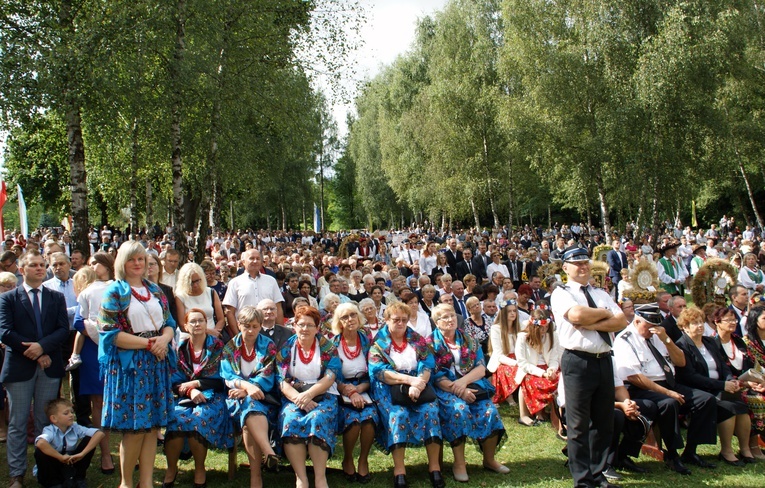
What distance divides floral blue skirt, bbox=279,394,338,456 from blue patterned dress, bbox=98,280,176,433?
904mm

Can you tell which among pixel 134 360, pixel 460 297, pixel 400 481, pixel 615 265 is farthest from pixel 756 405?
pixel 615 265

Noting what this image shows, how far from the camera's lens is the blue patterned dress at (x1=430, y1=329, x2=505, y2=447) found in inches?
193

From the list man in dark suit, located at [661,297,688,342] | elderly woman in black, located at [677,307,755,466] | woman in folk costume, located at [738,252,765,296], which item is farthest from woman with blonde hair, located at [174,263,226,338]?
woman in folk costume, located at [738,252,765,296]

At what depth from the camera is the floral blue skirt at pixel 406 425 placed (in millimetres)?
4750

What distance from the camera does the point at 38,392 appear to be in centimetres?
467

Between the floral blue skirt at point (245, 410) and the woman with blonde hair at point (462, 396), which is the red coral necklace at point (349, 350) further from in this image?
the floral blue skirt at point (245, 410)

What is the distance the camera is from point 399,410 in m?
4.86

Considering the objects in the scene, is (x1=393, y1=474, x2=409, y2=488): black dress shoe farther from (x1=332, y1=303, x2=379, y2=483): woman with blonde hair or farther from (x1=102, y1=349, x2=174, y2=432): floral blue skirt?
(x1=102, y1=349, x2=174, y2=432): floral blue skirt

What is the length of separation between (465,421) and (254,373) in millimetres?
1773

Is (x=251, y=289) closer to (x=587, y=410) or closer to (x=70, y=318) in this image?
(x=70, y=318)

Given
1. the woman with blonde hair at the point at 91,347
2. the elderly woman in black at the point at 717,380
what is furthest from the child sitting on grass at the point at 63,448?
the elderly woman in black at the point at 717,380

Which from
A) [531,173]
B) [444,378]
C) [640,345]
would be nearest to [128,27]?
[444,378]

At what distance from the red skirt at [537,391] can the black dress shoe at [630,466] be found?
1.03 metres

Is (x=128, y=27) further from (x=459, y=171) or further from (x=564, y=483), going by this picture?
(x=459, y=171)
